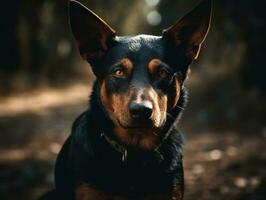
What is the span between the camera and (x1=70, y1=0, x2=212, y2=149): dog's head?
188 inches

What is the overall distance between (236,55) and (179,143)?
7.26 m

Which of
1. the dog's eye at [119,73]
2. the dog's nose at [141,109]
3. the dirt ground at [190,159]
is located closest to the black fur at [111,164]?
→ the dog's eye at [119,73]

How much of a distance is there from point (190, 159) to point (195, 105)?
4034 mm

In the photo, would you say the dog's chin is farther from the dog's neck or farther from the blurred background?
the blurred background

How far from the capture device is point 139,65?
500cm

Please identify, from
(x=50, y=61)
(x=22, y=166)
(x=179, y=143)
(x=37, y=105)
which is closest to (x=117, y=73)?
(x=179, y=143)

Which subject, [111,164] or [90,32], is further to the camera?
[90,32]

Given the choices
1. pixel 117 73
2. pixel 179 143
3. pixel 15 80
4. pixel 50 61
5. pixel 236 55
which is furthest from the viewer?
pixel 50 61

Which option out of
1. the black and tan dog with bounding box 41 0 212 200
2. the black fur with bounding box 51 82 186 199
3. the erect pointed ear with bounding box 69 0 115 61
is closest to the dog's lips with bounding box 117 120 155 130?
the black and tan dog with bounding box 41 0 212 200

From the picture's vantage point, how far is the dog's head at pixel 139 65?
15.7 ft

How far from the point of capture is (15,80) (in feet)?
62.2

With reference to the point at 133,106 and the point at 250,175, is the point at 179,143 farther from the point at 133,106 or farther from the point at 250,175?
the point at 250,175

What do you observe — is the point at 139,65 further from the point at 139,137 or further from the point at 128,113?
the point at 139,137

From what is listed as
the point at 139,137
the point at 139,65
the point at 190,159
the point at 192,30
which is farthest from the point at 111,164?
the point at 190,159
